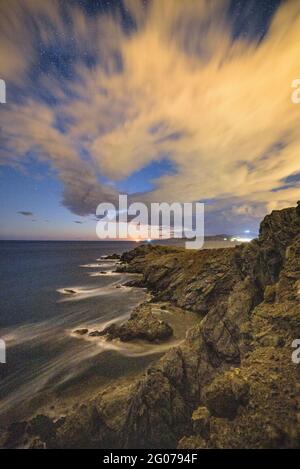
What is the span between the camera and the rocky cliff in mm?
8164

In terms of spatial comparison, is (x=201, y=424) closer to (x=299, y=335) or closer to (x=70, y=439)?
(x=299, y=335)

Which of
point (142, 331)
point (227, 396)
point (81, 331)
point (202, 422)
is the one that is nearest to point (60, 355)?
point (81, 331)

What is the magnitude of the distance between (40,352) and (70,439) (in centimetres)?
1615

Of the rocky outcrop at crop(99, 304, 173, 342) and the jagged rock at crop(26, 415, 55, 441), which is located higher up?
the rocky outcrop at crop(99, 304, 173, 342)

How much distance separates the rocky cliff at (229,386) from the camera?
8.16 m

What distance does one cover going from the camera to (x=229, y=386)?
9.04 meters

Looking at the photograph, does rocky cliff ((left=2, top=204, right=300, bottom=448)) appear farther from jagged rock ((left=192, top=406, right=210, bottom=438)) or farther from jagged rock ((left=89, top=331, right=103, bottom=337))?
jagged rock ((left=89, top=331, right=103, bottom=337))

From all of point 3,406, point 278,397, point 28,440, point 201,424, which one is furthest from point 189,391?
point 3,406

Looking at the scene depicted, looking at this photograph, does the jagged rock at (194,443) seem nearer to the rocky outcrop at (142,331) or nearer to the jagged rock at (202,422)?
the jagged rock at (202,422)

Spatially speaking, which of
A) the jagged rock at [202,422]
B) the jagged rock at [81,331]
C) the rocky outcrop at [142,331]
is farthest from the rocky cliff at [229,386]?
the jagged rock at [81,331]

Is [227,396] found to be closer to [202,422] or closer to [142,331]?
[202,422]

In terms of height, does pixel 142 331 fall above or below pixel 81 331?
above

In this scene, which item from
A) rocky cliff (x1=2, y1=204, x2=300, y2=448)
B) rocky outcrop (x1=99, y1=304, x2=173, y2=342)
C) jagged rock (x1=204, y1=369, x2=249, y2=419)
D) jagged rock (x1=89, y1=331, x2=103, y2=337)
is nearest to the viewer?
rocky cliff (x1=2, y1=204, x2=300, y2=448)

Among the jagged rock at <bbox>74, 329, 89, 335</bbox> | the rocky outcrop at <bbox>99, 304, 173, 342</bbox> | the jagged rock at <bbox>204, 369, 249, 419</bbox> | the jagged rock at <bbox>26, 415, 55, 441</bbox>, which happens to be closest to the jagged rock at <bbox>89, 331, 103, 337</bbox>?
the rocky outcrop at <bbox>99, 304, 173, 342</bbox>
